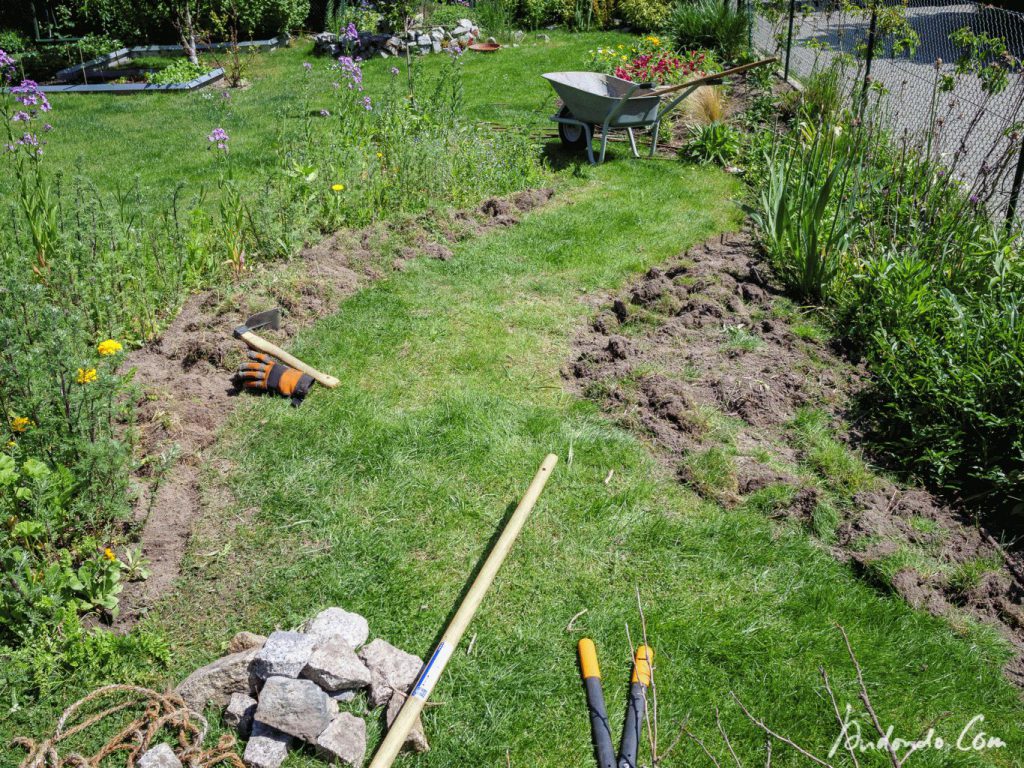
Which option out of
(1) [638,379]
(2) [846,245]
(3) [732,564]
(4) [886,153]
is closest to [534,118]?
(4) [886,153]

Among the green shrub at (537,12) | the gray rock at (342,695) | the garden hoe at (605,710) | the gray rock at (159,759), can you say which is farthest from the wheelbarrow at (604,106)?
the green shrub at (537,12)

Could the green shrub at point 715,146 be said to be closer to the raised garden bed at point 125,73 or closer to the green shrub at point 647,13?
the green shrub at point 647,13

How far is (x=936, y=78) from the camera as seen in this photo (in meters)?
4.92

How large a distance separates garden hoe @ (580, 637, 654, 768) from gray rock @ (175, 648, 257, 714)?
1.17 metres

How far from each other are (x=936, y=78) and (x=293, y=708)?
5181 millimetres

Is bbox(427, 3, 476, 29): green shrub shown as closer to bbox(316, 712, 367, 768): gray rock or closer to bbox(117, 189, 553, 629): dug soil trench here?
bbox(117, 189, 553, 629): dug soil trench

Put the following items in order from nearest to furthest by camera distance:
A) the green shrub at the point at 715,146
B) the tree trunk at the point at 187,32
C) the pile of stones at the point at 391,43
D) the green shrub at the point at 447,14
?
the green shrub at the point at 715,146 < the tree trunk at the point at 187,32 < the pile of stones at the point at 391,43 < the green shrub at the point at 447,14

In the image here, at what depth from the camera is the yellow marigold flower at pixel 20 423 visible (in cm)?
320

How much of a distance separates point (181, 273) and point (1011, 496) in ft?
15.5

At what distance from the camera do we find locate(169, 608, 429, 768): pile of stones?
2.45m

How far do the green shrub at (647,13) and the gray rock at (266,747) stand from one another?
1449cm

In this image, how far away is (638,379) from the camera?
4301 mm

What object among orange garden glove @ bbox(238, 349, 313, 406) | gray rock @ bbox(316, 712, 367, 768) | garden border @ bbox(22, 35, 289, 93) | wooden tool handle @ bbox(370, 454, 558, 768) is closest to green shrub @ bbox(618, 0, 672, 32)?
garden border @ bbox(22, 35, 289, 93)

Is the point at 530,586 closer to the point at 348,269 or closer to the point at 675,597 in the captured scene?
the point at 675,597
